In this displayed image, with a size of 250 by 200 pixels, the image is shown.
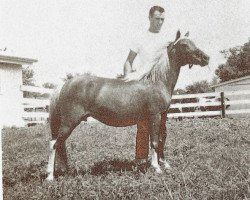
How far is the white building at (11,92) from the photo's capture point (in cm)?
441

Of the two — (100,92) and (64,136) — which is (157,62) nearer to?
(100,92)

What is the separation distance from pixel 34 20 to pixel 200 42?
149 cm

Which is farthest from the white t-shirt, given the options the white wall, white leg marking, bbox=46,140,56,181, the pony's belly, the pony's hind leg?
the white wall

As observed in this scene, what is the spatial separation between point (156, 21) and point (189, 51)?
14.0 inches

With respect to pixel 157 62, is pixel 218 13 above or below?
above

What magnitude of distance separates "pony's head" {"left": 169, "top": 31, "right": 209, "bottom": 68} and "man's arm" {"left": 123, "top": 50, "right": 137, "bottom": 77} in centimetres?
32

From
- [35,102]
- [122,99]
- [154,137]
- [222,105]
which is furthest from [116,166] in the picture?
[222,105]

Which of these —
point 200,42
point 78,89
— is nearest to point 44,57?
point 78,89

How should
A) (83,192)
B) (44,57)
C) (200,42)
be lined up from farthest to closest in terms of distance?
(44,57), (200,42), (83,192)

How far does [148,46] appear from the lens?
3.32 metres

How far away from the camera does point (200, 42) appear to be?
127 inches

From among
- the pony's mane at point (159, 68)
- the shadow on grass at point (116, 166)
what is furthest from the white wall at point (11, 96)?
the pony's mane at point (159, 68)

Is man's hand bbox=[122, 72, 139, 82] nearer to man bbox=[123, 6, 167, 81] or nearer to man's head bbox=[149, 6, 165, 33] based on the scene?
man bbox=[123, 6, 167, 81]

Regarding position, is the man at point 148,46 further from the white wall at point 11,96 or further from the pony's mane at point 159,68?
the white wall at point 11,96
